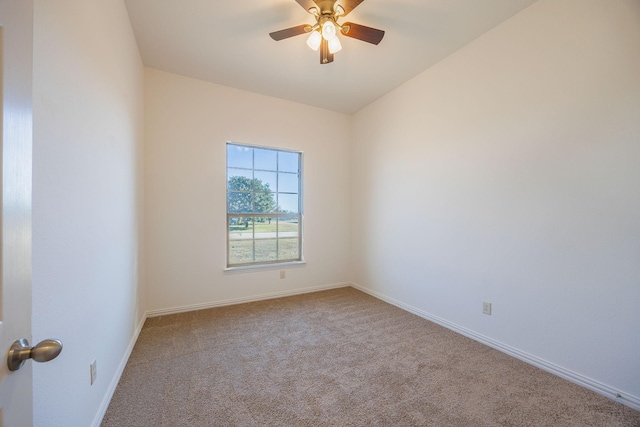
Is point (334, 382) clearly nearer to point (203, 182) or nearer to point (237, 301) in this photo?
point (237, 301)

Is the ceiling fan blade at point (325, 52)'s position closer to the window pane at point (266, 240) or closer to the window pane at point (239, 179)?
the window pane at point (239, 179)

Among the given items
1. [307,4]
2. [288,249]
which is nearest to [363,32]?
[307,4]

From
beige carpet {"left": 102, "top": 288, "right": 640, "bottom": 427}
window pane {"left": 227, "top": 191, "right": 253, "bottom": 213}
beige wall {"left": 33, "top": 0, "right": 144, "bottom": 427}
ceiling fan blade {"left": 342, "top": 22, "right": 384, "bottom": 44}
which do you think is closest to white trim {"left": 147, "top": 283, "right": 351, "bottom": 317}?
beige carpet {"left": 102, "top": 288, "right": 640, "bottom": 427}

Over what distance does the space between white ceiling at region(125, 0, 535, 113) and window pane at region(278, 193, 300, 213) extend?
4.66ft

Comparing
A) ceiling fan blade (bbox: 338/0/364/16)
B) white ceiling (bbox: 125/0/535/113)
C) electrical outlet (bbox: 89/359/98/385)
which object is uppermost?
white ceiling (bbox: 125/0/535/113)

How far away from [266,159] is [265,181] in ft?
1.02

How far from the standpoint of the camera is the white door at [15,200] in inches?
20.1

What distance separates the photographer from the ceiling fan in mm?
1901

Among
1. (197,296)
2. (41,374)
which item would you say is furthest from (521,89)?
(197,296)

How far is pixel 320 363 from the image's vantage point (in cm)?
209

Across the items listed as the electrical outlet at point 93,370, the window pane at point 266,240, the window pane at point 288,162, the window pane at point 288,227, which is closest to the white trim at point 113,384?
the electrical outlet at point 93,370

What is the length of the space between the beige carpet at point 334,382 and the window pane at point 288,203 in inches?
63.7

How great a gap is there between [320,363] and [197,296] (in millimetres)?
1875

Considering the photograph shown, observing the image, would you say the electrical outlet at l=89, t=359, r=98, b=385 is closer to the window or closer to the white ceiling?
the window
